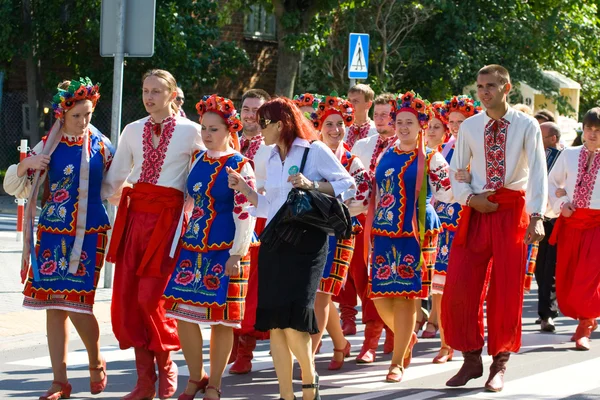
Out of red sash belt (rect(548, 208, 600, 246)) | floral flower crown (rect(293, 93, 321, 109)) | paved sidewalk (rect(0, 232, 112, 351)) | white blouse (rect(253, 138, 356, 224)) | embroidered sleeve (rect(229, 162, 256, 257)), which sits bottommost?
paved sidewalk (rect(0, 232, 112, 351))

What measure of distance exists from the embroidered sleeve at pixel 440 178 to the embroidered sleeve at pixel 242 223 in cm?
171

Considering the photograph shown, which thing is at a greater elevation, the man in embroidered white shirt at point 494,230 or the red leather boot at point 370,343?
the man in embroidered white shirt at point 494,230

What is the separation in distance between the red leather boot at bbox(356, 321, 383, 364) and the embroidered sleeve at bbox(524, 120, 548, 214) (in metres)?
1.91

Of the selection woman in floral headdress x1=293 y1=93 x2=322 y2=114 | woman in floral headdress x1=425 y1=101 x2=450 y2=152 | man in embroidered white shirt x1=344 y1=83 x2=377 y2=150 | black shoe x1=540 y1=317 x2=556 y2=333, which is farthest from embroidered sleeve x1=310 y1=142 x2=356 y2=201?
black shoe x1=540 y1=317 x2=556 y2=333

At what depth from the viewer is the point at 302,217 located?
686 centimetres

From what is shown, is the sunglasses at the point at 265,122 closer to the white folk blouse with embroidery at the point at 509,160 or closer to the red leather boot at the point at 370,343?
the white folk blouse with embroidery at the point at 509,160

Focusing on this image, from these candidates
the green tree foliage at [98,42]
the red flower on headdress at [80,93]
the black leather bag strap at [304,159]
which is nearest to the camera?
the black leather bag strap at [304,159]

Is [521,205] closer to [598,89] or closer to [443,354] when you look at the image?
[443,354]

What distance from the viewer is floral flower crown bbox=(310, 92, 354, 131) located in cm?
928

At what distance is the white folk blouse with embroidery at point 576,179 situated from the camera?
1047 cm

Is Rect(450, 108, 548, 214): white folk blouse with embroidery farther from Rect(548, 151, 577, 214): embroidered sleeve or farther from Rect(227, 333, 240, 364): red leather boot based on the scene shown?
Rect(548, 151, 577, 214): embroidered sleeve

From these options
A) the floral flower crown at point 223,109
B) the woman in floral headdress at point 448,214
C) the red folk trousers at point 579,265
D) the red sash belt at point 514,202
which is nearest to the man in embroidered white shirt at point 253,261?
the floral flower crown at point 223,109

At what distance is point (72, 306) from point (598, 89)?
24.7 meters

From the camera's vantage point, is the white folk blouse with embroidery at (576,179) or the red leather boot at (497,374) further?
the white folk blouse with embroidery at (576,179)
